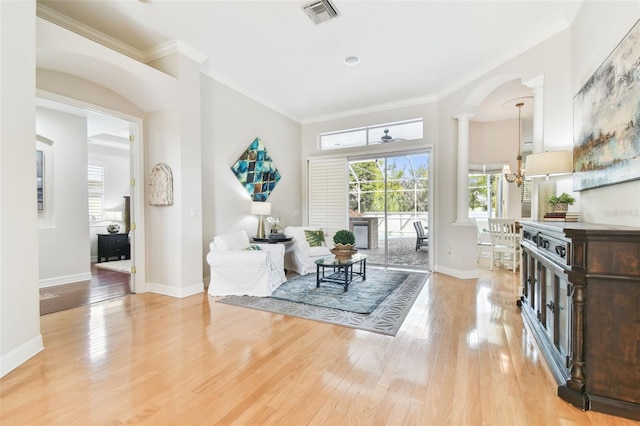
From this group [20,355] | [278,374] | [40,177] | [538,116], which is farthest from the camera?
[40,177]

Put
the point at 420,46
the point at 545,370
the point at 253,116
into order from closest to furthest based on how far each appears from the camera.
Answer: the point at 545,370
the point at 420,46
the point at 253,116

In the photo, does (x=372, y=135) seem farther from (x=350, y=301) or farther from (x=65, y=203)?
(x=65, y=203)

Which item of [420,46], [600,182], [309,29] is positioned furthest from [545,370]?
[309,29]

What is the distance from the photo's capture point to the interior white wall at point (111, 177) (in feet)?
22.1

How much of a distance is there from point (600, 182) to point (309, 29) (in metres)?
3.18

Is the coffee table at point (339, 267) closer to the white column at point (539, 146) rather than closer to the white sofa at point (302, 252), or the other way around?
the white sofa at point (302, 252)

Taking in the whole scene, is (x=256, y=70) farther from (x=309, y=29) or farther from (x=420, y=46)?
(x=420, y=46)

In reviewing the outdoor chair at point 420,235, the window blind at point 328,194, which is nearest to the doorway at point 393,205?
the outdoor chair at point 420,235

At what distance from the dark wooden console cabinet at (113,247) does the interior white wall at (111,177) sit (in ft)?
1.34

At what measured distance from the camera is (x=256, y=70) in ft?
14.4

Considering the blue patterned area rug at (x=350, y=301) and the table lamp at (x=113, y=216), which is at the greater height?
the table lamp at (x=113, y=216)

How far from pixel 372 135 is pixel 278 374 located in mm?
5102

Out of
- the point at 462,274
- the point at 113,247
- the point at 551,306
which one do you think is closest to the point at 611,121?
the point at 551,306

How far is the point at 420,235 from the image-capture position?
20.2 ft
